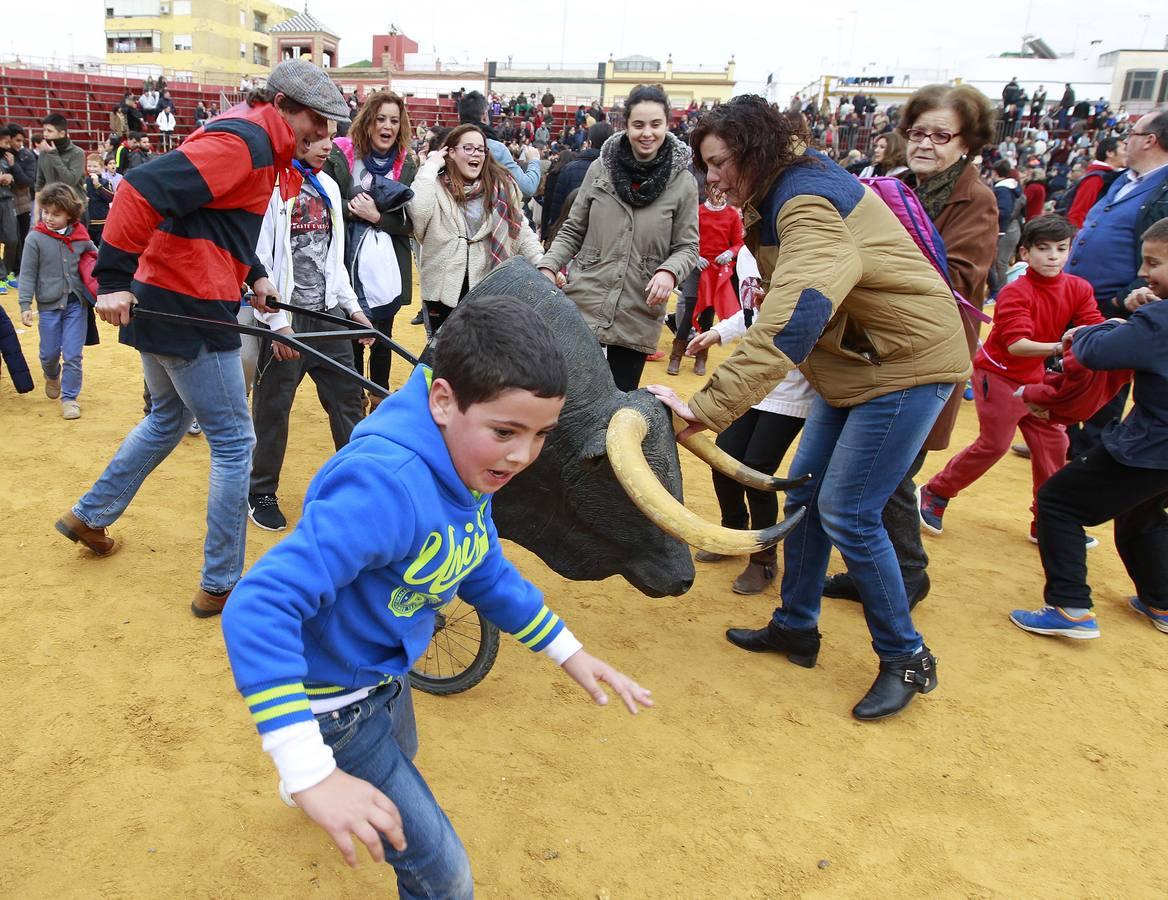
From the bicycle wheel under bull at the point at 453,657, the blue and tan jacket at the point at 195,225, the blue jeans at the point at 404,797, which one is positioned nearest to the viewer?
the blue jeans at the point at 404,797

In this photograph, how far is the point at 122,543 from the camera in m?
4.27

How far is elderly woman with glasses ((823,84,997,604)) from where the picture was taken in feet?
11.3

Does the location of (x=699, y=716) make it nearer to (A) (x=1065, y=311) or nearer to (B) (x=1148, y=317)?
(B) (x=1148, y=317)

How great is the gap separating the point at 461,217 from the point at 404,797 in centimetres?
360

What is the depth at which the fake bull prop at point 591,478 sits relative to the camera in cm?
250

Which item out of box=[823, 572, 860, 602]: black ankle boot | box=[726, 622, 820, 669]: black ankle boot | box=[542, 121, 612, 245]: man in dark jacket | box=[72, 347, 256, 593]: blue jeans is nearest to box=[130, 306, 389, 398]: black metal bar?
box=[72, 347, 256, 593]: blue jeans

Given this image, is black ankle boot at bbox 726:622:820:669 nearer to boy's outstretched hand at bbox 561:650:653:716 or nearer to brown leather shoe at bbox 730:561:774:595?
brown leather shoe at bbox 730:561:774:595

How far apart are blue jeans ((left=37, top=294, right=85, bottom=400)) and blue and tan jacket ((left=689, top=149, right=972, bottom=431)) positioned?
5399 mm

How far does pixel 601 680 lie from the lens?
185cm

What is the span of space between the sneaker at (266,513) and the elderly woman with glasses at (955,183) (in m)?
3.21

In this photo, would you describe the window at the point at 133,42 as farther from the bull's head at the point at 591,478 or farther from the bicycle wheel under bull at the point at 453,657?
the bull's head at the point at 591,478

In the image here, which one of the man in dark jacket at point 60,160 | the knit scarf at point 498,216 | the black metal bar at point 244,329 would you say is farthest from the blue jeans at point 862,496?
the man in dark jacket at point 60,160

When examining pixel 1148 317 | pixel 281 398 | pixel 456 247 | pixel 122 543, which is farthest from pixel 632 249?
pixel 122 543

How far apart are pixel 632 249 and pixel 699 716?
7.67 ft
